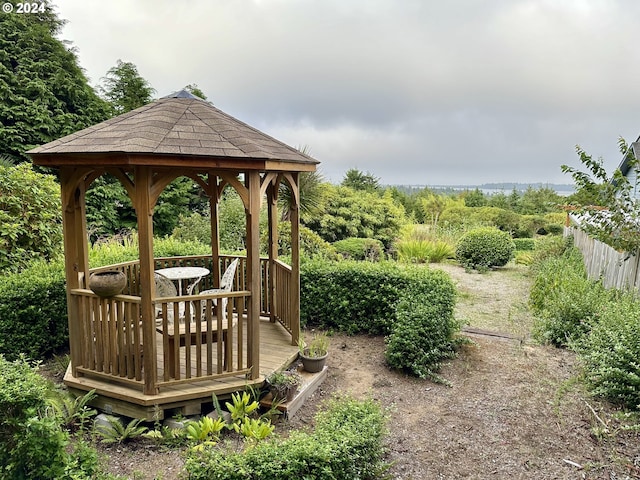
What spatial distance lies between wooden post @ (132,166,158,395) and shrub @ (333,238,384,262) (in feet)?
25.5

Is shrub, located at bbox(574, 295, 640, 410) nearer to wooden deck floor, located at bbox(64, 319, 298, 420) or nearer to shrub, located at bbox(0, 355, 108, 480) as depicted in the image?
wooden deck floor, located at bbox(64, 319, 298, 420)

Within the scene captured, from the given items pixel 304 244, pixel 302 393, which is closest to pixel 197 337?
pixel 302 393

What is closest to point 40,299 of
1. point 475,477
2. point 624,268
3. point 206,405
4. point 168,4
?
point 206,405

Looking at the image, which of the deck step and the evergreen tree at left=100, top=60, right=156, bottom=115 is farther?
the evergreen tree at left=100, top=60, right=156, bottom=115

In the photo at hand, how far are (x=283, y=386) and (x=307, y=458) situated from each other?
1432mm

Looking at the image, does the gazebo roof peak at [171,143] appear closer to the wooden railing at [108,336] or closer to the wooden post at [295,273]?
the wooden post at [295,273]

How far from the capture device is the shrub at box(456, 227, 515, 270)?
12484mm

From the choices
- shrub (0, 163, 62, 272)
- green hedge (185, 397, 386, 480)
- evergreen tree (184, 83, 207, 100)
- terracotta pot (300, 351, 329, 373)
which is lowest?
terracotta pot (300, 351, 329, 373)

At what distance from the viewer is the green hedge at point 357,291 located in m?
6.23

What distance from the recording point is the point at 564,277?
25.2ft

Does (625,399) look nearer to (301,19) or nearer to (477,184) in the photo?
(301,19)

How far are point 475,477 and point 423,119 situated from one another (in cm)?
1528

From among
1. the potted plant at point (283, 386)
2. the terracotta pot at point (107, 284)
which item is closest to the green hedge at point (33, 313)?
the terracotta pot at point (107, 284)

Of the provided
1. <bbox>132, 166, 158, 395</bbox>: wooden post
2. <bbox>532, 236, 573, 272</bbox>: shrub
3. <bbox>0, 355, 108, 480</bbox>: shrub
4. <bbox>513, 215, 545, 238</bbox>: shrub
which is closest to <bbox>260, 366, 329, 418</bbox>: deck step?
<bbox>132, 166, 158, 395</bbox>: wooden post
